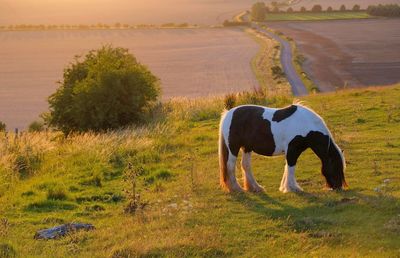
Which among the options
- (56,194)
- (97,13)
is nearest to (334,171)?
(56,194)

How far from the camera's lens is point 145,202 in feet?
41.2

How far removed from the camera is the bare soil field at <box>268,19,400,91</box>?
175 feet

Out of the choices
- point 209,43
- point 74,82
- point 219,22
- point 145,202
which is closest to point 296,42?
point 209,43

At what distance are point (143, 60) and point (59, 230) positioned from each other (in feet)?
197

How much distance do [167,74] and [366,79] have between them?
1921 centimetres

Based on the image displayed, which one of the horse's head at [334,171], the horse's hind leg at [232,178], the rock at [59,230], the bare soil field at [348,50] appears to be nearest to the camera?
the rock at [59,230]

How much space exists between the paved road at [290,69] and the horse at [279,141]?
98.1 ft

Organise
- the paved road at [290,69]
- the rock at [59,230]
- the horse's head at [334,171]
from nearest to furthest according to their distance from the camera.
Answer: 1. the rock at [59,230]
2. the horse's head at [334,171]
3. the paved road at [290,69]

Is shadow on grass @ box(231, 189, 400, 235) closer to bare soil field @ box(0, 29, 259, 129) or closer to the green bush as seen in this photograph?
bare soil field @ box(0, 29, 259, 129)

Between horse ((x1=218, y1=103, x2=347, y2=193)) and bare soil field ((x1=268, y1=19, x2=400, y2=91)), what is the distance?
113 ft

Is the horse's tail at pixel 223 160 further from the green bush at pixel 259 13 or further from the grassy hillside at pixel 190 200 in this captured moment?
the green bush at pixel 259 13

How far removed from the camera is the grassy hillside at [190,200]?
31.4 ft

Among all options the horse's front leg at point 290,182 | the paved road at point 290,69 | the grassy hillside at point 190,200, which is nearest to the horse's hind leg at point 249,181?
the grassy hillside at point 190,200

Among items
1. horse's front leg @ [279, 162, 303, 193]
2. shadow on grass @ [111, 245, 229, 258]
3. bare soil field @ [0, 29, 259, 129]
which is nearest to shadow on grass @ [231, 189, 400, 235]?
horse's front leg @ [279, 162, 303, 193]
